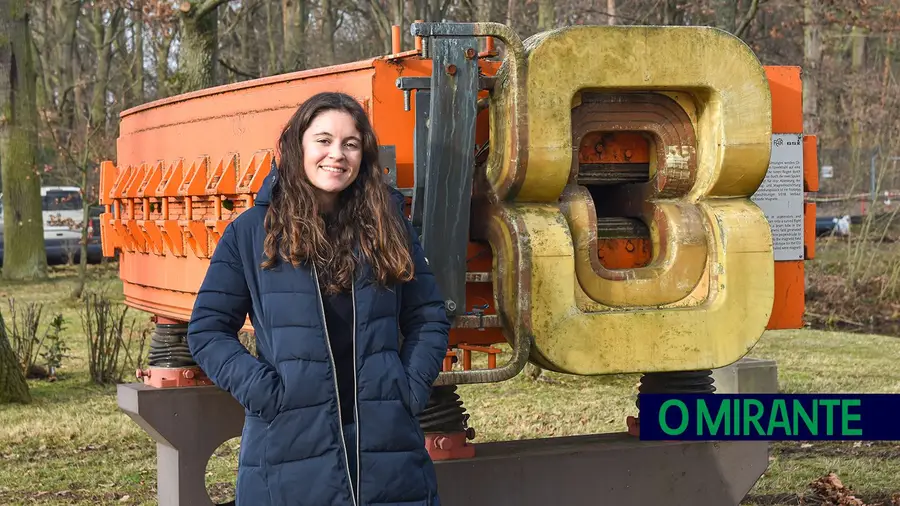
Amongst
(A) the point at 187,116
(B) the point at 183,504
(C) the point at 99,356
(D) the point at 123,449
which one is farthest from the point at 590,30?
(C) the point at 99,356

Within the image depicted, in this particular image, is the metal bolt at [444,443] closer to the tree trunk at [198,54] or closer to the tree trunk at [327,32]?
the tree trunk at [198,54]

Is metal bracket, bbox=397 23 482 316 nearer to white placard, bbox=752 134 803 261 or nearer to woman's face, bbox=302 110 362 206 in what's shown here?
woman's face, bbox=302 110 362 206

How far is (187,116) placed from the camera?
5695 millimetres

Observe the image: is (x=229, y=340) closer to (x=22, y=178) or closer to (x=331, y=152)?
(x=331, y=152)

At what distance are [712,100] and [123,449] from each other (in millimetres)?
4633

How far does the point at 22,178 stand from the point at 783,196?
17956 mm

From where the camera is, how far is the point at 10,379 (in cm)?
912

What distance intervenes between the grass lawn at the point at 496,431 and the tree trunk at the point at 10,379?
0.38 ft

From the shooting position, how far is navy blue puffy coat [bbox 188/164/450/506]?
3371mm

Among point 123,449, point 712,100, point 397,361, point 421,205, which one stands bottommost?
point 123,449

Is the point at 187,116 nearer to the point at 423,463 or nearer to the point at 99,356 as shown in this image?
the point at 423,463

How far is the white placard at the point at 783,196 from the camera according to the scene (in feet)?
16.1

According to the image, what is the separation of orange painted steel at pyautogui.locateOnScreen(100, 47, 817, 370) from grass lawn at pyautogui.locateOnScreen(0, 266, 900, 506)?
3.53ft

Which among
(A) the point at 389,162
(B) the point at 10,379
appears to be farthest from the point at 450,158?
(B) the point at 10,379
